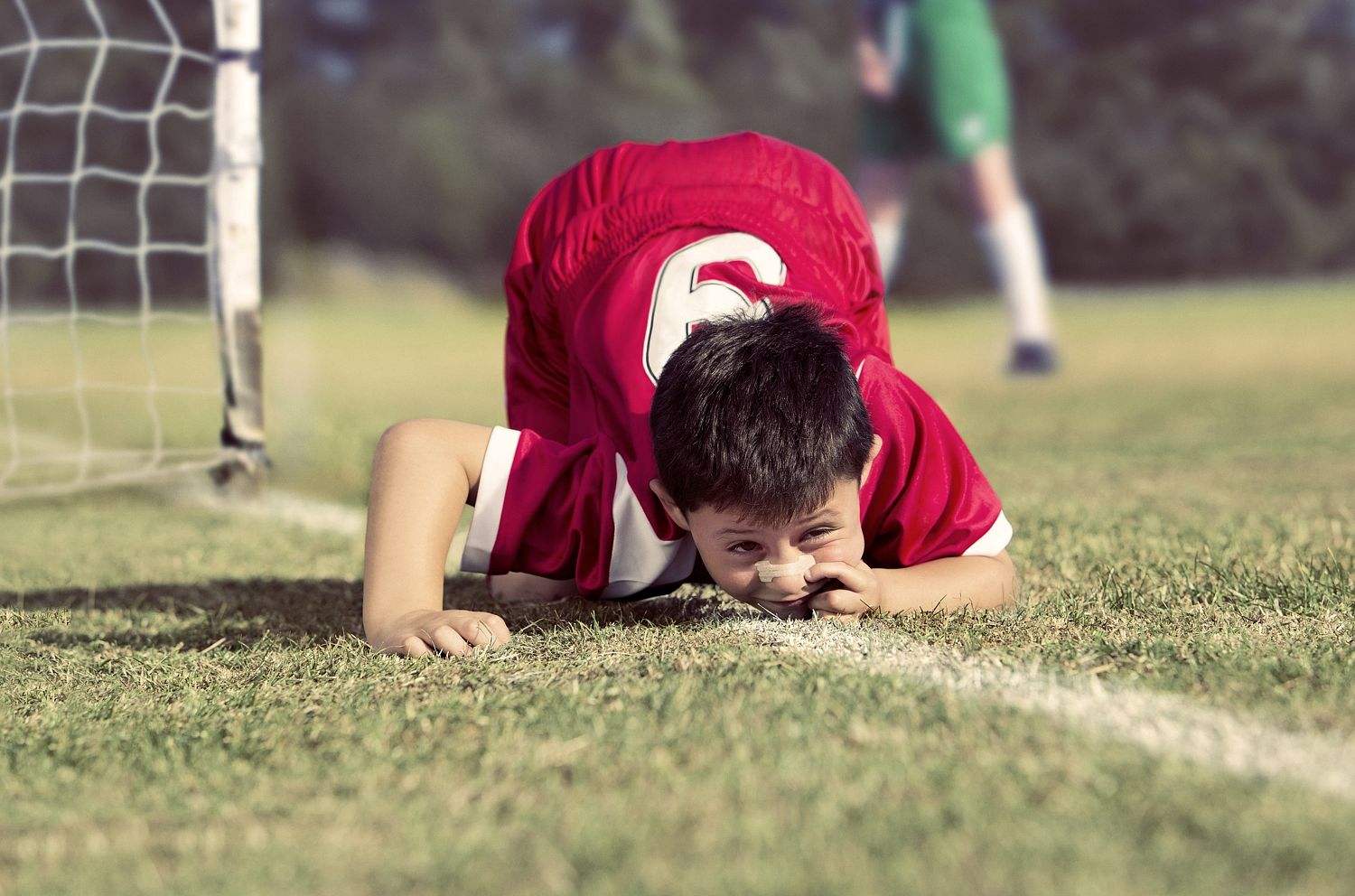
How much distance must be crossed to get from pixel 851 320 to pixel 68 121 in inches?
528

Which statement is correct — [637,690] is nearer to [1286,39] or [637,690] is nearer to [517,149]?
[517,149]

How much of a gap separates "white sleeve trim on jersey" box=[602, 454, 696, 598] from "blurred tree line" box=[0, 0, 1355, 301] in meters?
12.6

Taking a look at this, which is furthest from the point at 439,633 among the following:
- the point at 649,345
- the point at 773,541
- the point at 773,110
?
the point at 773,110

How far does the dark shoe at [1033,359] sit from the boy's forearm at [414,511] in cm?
646

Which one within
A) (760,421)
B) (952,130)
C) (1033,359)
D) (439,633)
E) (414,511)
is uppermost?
(952,130)

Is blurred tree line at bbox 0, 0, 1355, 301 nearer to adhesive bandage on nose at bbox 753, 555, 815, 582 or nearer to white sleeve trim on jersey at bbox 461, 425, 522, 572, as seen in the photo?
white sleeve trim on jersey at bbox 461, 425, 522, 572

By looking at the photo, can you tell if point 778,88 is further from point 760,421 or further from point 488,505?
point 760,421

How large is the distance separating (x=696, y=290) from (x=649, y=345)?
130 millimetres

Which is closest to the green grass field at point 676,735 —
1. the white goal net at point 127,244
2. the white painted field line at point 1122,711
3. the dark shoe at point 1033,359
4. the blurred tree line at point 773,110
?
the white painted field line at point 1122,711

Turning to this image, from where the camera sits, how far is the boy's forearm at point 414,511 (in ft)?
5.82

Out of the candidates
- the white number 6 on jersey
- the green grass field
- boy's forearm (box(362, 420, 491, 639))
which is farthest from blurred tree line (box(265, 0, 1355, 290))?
boy's forearm (box(362, 420, 491, 639))

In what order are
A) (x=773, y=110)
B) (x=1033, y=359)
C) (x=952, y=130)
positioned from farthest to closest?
(x=773, y=110), (x=952, y=130), (x=1033, y=359)

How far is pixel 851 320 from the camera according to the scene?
224cm

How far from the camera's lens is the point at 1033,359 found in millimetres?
8055
